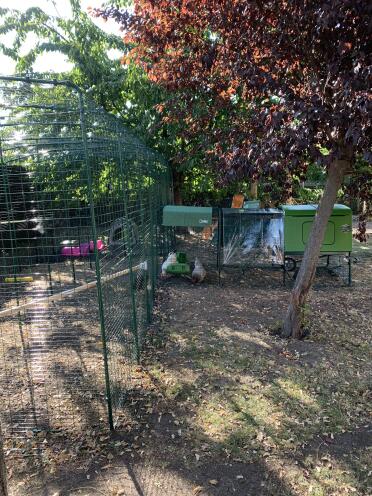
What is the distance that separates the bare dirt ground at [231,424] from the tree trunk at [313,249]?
26cm

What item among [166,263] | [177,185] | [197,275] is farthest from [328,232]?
[177,185]

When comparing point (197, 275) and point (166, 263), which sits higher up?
point (166, 263)

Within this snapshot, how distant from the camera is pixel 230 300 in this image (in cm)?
724

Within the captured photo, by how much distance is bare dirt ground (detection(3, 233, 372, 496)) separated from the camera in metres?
2.96

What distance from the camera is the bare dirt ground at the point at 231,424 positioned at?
2.96 metres


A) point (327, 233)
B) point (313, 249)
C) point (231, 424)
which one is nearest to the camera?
point (231, 424)

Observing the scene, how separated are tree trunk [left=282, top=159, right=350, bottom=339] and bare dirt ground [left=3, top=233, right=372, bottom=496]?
26 cm

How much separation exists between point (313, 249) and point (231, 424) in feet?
8.27

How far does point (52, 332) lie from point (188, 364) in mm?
1969

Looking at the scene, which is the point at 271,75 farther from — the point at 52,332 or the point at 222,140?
the point at 52,332

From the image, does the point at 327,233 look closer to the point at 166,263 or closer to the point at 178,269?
the point at 178,269

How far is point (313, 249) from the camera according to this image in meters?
5.20

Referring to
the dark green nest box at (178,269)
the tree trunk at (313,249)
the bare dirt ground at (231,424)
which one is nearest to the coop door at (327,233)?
the bare dirt ground at (231,424)

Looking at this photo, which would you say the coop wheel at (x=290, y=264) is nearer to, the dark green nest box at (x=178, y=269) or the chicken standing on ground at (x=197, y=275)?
the chicken standing on ground at (x=197, y=275)
